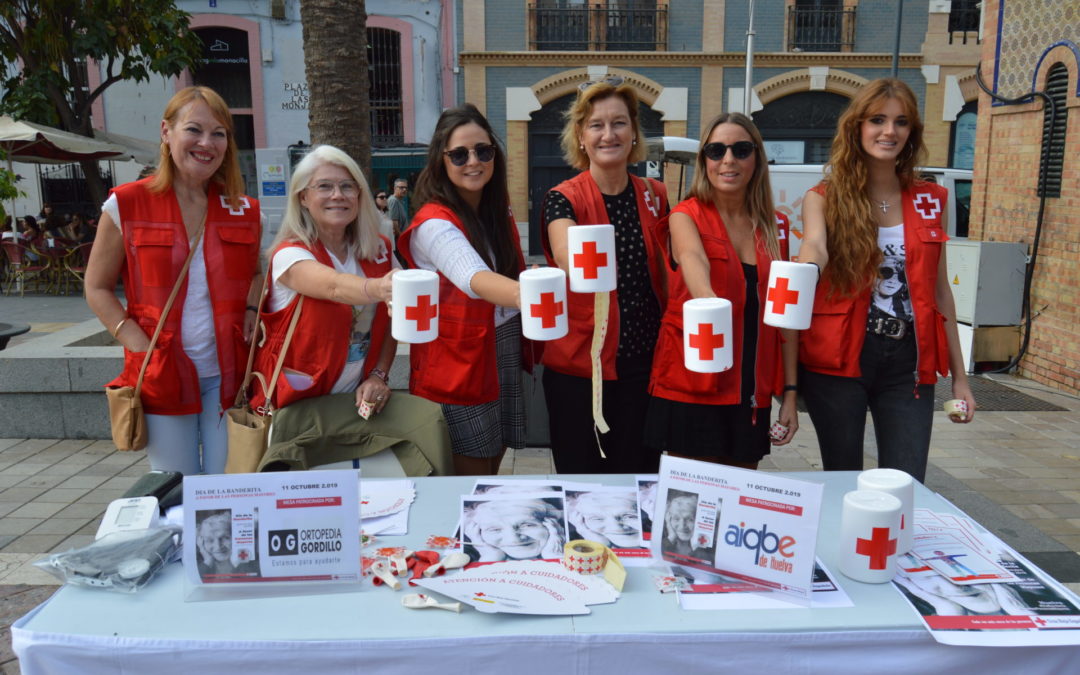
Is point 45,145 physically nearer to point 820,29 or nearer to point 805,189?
point 805,189

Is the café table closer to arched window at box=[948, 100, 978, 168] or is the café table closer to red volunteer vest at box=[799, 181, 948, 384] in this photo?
red volunteer vest at box=[799, 181, 948, 384]

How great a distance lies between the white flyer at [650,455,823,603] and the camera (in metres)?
1.48

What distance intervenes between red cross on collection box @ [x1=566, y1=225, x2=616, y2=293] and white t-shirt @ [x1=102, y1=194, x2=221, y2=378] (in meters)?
1.14

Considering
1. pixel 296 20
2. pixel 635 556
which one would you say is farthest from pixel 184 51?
pixel 635 556

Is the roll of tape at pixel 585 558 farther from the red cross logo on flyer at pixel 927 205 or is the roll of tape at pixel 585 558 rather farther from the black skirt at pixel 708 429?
the red cross logo on flyer at pixel 927 205

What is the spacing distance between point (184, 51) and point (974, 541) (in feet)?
36.4

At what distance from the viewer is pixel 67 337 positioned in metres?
4.76

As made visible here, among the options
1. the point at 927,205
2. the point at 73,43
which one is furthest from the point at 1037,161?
the point at 73,43

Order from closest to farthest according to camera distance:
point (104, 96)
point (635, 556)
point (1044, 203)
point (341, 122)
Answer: point (635, 556) → point (341, 122) → point (1044, 203) → point (104, 96)

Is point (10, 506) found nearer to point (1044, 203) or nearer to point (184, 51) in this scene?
point (1044, 203)

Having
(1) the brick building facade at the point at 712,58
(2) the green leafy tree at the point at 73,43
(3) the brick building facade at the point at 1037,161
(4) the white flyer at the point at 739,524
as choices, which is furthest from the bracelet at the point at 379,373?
(1) the brick building facade at the point at 712,58

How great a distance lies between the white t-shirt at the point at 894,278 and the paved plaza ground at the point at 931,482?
4.94ft

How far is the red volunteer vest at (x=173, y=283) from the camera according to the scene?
225 cm

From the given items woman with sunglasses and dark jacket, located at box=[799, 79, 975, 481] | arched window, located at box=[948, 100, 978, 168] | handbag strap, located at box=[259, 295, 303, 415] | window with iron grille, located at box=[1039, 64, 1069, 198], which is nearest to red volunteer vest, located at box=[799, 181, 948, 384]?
woman with sunglasses and dark jacket, located at box=[799, 79, 975, 481]
